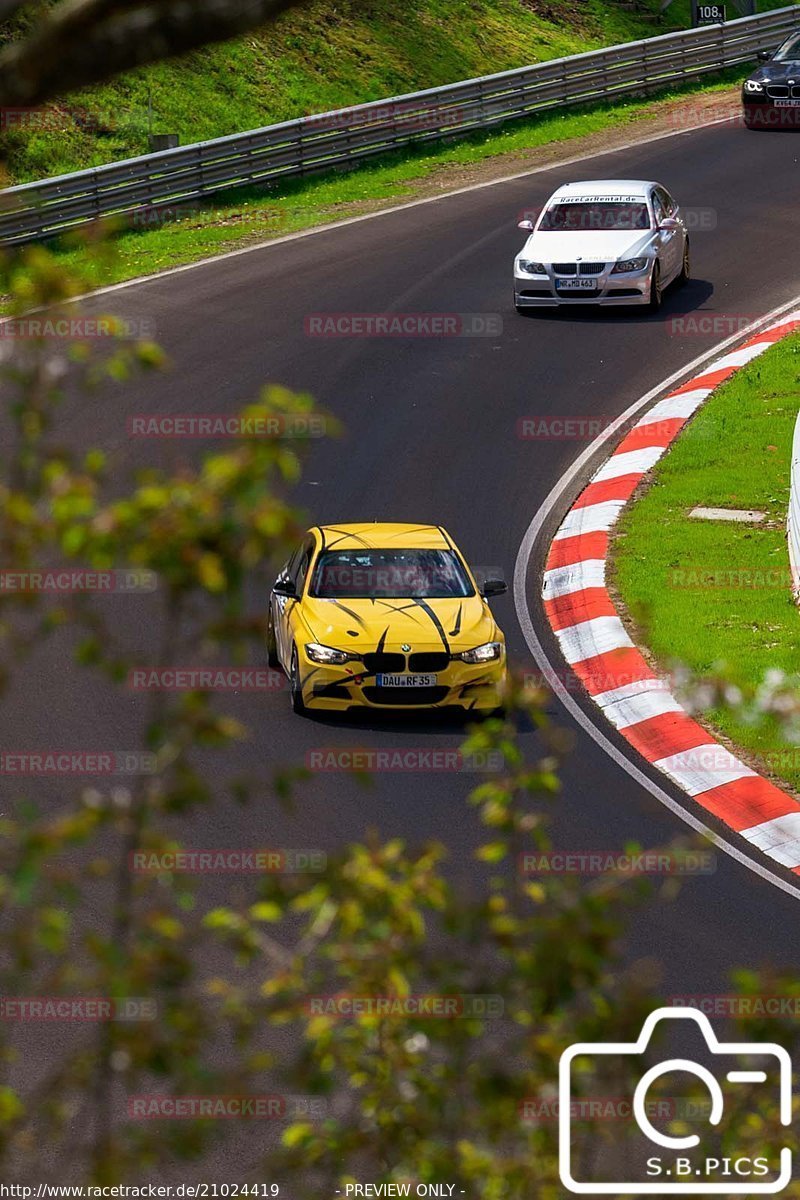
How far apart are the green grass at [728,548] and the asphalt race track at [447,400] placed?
1.10 metres

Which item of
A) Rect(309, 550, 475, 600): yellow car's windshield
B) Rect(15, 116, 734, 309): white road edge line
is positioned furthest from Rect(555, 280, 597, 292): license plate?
Rect(309, 550, 475, 600): yellow car's windshield

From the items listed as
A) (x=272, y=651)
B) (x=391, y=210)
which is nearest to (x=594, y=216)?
(x=391, y=210)

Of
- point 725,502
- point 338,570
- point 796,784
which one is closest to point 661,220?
point 725,502

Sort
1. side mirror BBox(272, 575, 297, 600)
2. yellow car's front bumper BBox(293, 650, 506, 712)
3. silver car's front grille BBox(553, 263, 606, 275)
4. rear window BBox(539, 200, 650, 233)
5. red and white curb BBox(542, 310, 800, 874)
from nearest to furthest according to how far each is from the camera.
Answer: red and white curb BBox(542, 310, 800, 874) → yellow car's front bumper BBox(293, 650, 506, 712) → side mirror BBox(272, 575, 297, 600) → silver car's front grille BBox(553, 263, 606, 275) → rear window BBox(539, 200, 650, 233)

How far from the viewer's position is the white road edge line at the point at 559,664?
11219 mm

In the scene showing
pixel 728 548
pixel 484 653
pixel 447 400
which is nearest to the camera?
pixel 484 653

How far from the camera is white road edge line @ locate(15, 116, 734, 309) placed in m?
26.0

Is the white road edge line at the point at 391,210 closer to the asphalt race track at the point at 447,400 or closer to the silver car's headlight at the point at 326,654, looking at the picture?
the asphalt race track at the point at 447,400

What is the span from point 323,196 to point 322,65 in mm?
8519

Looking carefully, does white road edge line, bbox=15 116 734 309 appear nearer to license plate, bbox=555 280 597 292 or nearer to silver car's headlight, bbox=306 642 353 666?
license plate, bbox=555 280 597 292

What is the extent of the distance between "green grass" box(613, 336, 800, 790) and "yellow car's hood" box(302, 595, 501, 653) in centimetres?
149

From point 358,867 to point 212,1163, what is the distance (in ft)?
14.9

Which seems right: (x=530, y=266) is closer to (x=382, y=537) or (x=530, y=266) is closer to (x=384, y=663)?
(x=382, y=537)

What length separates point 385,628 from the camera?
44.7 ft
